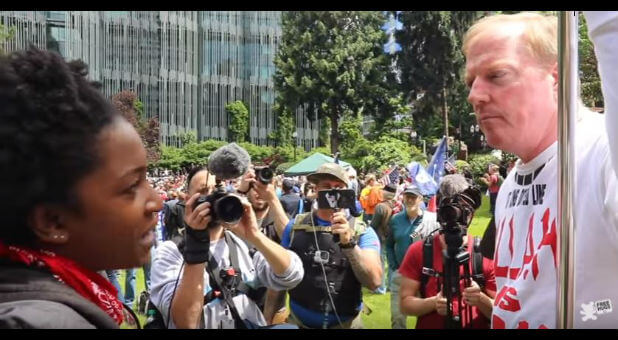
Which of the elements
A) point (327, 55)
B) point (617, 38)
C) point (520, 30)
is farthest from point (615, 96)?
point (327, 55)

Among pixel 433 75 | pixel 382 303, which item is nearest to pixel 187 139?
pixel 433 75

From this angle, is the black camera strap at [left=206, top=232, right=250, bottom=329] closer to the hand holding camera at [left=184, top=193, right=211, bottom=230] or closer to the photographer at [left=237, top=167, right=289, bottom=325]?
the photographer at [left=237, top=167, right=289, bottom=325]

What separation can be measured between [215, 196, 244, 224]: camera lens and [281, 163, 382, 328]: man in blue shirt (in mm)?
964

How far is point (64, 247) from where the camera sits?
973mm

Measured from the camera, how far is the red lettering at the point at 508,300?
4.80 ft

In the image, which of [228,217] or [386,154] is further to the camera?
[386,154]

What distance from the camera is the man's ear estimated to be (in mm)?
934

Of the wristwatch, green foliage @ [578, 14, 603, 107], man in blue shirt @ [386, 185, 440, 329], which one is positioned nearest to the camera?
green foliage @ [578, 14, 603, 107]

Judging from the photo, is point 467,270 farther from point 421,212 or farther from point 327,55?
point 327,55

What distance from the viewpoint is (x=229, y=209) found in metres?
2.44

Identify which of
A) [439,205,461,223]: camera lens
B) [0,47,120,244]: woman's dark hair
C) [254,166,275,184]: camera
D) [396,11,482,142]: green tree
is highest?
[396,11,482,142]: green tree

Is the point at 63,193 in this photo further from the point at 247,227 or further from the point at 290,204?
the point at 290,204

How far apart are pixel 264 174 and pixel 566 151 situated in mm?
2464

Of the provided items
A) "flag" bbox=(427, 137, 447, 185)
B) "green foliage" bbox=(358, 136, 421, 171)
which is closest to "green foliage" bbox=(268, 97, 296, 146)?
"green foliage" bbox=(358, 136, 421, 171)
